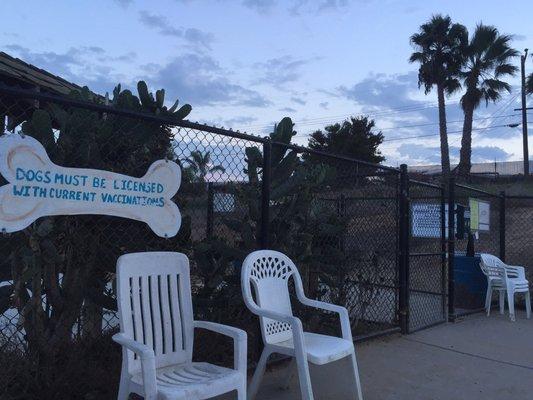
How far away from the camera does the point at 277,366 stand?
4992mm

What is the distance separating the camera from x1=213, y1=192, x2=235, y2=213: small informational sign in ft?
17.3

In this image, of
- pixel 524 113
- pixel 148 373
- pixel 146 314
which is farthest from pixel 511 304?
pixel 524 113

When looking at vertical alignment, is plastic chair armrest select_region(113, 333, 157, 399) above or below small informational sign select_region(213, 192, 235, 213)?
below

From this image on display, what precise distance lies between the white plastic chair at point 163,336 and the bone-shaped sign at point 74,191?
41cm

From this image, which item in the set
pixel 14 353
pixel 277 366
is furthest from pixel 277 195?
pixel 14 353

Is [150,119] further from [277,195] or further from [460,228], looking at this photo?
[460,228]

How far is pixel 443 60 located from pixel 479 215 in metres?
20.4

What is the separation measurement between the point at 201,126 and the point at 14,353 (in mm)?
1982

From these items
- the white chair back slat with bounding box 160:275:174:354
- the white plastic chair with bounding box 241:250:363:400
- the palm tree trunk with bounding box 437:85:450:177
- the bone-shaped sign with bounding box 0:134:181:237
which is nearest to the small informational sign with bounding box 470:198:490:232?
the white plastic chair with bounding box 241:250:363:400

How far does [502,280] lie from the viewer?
8.24 metres

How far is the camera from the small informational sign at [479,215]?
850 cm

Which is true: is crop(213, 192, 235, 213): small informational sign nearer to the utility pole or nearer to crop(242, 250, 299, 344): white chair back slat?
crop(242, 250, 299, 344): white chair back slat

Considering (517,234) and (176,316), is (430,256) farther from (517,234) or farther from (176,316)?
(517,234)

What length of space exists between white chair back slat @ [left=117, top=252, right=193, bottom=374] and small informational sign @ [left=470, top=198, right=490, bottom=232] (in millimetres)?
6066
